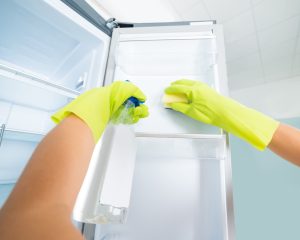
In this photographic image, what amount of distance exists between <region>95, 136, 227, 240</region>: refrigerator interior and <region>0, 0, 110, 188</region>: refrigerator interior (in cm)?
43

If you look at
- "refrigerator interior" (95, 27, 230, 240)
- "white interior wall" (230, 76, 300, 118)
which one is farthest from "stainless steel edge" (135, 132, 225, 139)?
"white interior wall" (230, 76, 300, 118)

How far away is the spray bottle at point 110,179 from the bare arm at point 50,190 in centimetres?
13

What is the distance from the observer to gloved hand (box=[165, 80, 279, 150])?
0.50 m

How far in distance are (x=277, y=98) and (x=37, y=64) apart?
10.5ft

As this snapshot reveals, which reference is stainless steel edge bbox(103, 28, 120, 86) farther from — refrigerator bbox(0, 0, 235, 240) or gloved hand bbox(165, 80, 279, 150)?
gloved hand bbox(165, 80, 279, 150)

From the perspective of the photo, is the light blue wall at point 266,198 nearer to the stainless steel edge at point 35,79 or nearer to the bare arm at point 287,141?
the bare arm at point 287,141

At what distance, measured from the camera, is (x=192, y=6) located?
1.68m

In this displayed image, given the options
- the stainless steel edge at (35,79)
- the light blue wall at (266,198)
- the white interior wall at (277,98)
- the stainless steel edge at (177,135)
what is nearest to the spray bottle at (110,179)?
the stainless steel edge at (177,135)

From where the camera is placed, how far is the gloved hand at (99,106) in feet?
1.23

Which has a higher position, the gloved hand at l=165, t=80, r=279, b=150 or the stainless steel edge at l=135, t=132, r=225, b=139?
the gloved hand at l=165, t=80, r=279, b=150

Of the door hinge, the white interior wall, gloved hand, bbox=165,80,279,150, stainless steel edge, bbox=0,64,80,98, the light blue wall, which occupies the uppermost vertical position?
the white interior wall

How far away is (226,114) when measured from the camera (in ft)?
1.77

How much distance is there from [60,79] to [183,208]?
1.15 m

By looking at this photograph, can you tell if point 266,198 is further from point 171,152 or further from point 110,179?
point 110,179
